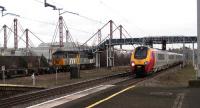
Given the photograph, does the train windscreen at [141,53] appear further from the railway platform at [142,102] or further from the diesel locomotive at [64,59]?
the railway platform at [142,102]

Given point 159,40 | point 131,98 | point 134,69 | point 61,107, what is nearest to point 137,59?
point 134,69

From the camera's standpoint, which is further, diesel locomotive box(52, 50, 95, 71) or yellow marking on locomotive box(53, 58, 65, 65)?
diesel locomotive box(52, 50, 95, 71)

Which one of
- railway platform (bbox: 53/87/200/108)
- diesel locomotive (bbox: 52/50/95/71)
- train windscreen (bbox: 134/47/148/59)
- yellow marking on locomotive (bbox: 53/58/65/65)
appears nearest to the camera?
railway platform (bbox: 53/87/200/108)

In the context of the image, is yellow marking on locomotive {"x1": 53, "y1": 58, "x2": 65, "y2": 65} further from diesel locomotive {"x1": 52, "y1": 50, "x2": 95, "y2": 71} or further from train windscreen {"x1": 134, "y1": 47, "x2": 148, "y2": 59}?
train windscreen {"x1": 134, "y1": 47, "x2": 148, "y2": 59}

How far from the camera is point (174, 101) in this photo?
1691cm

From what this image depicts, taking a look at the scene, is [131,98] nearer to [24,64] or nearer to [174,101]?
[174,101]

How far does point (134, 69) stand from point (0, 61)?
1416cm

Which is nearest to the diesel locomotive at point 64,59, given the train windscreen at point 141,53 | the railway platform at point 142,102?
the train windscreen at point 141,53

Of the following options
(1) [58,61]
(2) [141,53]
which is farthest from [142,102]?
(1) [58,61]

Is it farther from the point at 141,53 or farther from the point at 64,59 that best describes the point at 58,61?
the point at 141,53

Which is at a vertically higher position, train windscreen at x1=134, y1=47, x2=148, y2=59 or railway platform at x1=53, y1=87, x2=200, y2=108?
train windscreen at x1=134, y1=47, x2=148, y2=59

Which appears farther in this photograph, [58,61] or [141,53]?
[58,61]

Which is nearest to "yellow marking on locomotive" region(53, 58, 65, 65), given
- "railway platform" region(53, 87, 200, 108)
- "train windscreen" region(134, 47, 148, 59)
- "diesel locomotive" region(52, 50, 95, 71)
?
"diesel locomotive" region(52, 50, 95, 71)

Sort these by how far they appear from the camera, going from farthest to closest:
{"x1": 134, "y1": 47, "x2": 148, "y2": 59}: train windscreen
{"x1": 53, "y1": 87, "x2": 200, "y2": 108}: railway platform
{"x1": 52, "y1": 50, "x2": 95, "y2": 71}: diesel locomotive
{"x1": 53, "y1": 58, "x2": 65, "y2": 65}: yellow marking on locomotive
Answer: {"x1": 52, "y1": 50, "x2": 95, "y2": 71}: diesel locomotive
{"x1": 53, "y1": 58, "x2": 65, "y2": 65}: yellow marking on locomotive
{"x1": 134, "y1": 47, "x2": 148, "y2": 59}: train windscreen
{"x1": 53, "y1": 87, "x2": 200, "y2": 108}: railway platform
